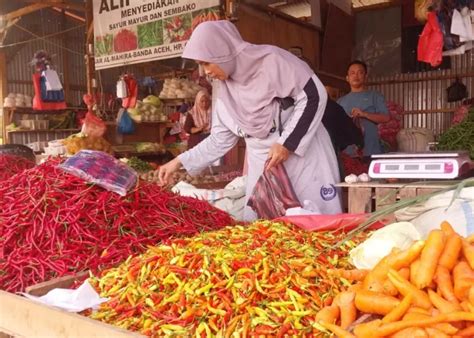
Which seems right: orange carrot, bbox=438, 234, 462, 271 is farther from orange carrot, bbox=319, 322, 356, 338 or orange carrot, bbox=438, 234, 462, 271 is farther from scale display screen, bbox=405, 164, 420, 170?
scale display screen, bbox=405, 164, 420, 170

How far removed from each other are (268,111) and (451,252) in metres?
1.80

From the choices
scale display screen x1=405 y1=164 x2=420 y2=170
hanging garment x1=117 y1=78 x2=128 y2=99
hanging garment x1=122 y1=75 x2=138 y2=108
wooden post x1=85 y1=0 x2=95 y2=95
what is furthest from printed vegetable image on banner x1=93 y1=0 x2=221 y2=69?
scale display screen x1=405 y1=164 x2=420 y2=170

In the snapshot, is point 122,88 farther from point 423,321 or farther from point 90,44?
point 423,321

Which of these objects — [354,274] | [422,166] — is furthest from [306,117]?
[354,274]

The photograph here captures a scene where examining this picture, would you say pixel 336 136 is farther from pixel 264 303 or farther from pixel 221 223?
pixel 264 303

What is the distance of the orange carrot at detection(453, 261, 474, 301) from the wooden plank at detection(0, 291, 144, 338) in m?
0.82

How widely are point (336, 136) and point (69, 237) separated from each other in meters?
2.27

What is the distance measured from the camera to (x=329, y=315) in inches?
53.2

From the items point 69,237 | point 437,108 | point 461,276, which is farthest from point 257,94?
point 437,108

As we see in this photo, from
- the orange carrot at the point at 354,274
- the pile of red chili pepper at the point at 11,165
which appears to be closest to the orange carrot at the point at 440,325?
the orange carrot at the point at 354,274

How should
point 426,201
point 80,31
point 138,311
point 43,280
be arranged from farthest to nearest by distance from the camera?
point 80,31
point 43,280
point 426,201
point 138,311

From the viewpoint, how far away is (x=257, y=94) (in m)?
2.99

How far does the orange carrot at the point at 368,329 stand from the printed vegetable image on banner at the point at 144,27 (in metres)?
4.07

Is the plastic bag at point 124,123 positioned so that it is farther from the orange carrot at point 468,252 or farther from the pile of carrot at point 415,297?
the orange carrot at point 468,252
